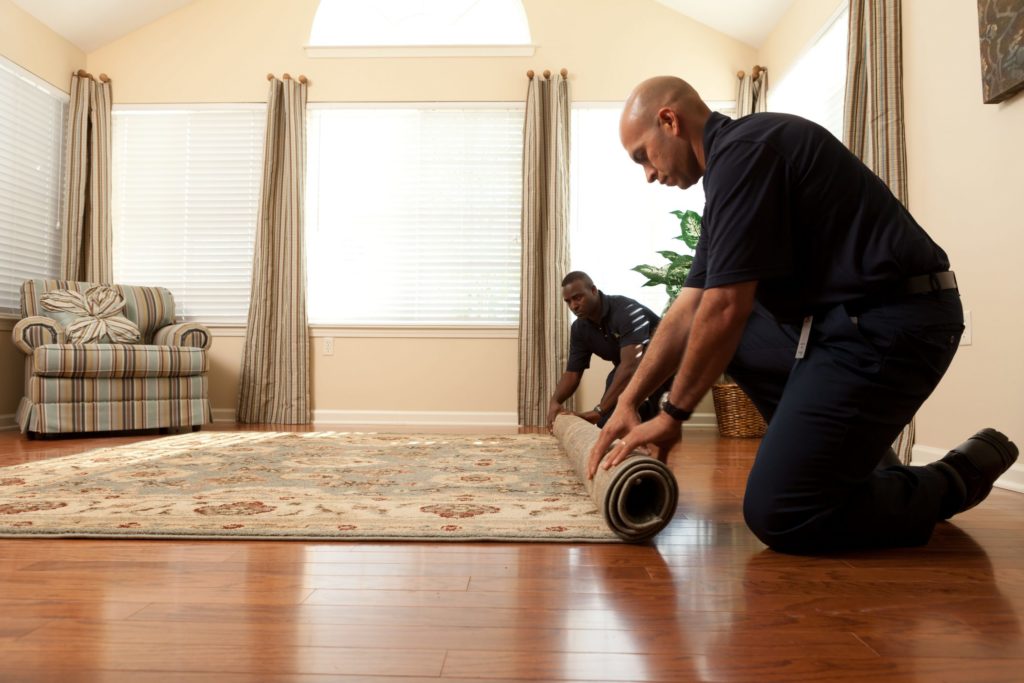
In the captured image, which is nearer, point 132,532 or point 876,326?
point 876,326

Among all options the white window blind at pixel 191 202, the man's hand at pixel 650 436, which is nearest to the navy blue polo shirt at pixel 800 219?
the man's hand at pixel 650 436

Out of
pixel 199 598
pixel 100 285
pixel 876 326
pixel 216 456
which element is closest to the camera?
pixel 199 598

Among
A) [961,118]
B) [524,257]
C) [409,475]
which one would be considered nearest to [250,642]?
[409,475]

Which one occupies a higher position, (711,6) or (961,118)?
(711,6)

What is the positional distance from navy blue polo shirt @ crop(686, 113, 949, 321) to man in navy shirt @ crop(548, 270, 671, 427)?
2.26 m

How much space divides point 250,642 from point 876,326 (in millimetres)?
1267

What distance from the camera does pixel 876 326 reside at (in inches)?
60.8

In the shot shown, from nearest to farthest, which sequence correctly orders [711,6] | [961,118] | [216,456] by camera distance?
[961,118] → [216,456] → [711,6]

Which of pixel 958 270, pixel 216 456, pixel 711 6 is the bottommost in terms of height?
pixel 216 456

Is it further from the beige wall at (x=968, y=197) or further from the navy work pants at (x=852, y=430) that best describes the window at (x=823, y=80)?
the navy work pants at (x=852, y=430)

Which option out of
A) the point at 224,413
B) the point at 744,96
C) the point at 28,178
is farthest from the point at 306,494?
the point at 744,96

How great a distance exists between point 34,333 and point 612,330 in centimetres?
314

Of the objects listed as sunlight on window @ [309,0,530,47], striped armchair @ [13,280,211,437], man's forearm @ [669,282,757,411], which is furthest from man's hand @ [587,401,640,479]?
sunlight on window @ [309,0,530,47]

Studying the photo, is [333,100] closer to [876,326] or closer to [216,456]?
[216,456]
